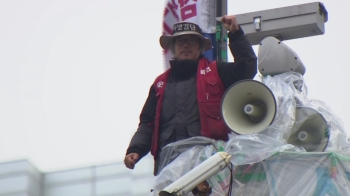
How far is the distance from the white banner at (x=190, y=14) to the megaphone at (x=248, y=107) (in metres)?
1.40

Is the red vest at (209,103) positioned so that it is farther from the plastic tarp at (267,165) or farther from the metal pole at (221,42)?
the metal pole at (221,42)

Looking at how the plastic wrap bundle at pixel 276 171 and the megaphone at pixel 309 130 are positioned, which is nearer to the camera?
the plastic wrap bundle at pixel 276 171

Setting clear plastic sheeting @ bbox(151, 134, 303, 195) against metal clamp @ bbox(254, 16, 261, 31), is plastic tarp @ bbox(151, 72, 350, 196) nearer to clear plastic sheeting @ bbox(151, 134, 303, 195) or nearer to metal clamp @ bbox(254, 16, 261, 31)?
clear plastic sheeting @ bbox(151, 134, 303, 195)

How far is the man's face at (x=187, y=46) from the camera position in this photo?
11.3 meters

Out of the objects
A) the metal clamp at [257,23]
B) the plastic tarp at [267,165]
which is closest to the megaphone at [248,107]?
the plastic tarp at [267,165]

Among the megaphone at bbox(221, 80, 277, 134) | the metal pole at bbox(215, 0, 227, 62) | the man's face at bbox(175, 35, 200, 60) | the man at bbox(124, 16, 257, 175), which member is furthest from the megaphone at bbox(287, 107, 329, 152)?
the metal pole at bbox(215, 0, 227, 62)

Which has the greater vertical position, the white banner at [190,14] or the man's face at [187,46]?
the white banner at [190,14]

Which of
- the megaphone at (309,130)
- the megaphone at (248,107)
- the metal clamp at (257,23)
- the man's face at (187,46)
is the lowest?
the megaphone at (309,130)

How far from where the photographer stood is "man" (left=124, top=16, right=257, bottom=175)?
35.9 feet

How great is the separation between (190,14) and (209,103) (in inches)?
87.0


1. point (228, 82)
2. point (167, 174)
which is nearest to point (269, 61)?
point (228, 82)

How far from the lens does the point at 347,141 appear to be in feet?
38.0

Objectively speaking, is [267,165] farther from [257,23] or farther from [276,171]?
[257,23]

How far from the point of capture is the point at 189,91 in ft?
36.6
